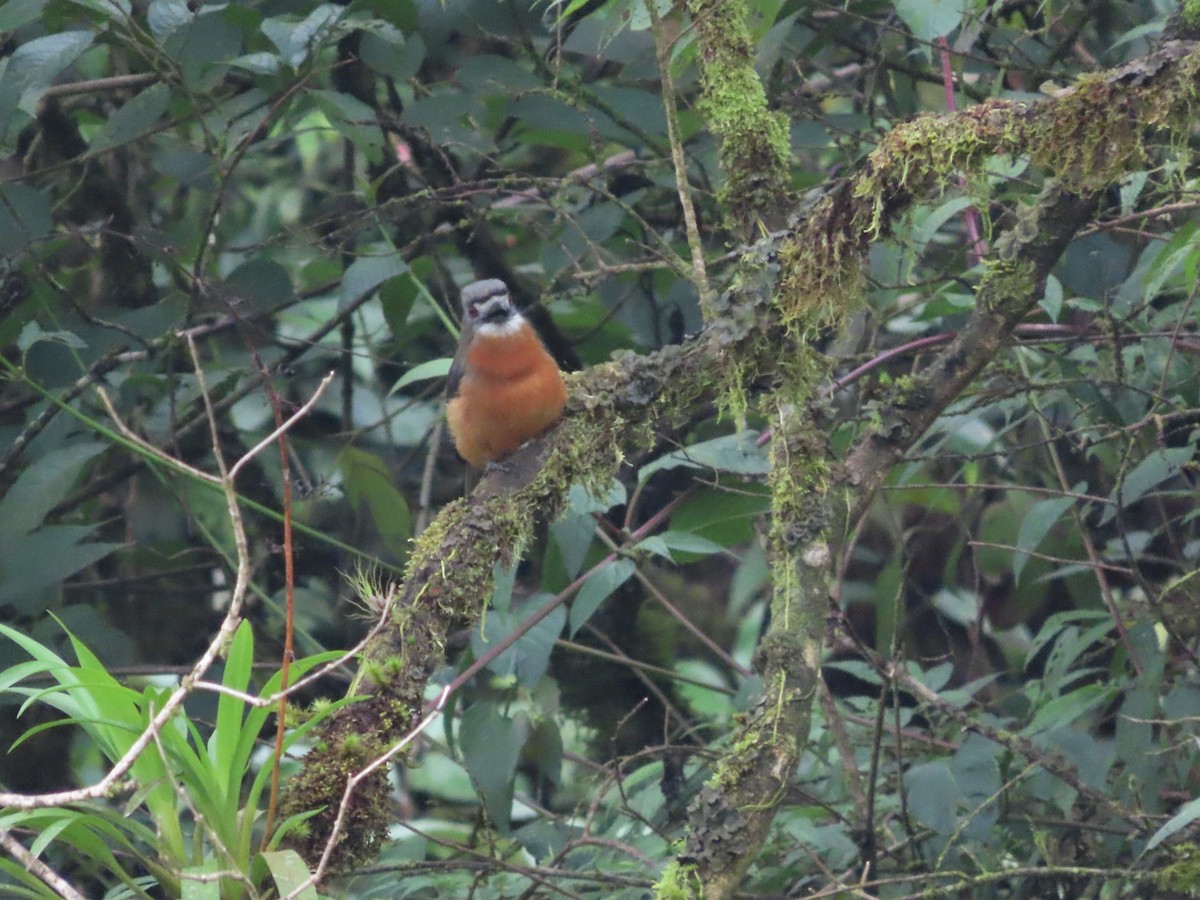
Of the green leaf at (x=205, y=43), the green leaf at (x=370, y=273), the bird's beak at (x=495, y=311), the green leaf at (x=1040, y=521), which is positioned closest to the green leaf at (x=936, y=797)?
the green leaf at (x=1040, y=521)

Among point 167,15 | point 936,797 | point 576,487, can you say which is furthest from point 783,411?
point 167,15

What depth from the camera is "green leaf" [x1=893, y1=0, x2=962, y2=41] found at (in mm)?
2980

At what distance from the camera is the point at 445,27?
13.6ft

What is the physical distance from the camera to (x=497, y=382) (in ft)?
13.2

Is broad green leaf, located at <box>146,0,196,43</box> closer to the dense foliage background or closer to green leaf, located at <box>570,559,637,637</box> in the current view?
the dense foliage background

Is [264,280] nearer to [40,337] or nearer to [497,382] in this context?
[40,337]

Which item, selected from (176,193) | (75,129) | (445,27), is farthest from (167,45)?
(176,193)

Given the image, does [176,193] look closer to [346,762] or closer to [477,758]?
[477,758]

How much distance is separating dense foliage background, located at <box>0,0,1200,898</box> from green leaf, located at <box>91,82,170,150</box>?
0.01 metres

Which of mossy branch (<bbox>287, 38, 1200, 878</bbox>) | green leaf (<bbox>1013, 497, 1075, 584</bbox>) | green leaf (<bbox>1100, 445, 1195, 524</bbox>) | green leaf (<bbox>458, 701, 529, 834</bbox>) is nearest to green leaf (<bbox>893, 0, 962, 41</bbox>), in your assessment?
mossy branch (<bbox>287, 38, 1200, 878</bbox>)

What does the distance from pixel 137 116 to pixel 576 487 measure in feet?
6.14

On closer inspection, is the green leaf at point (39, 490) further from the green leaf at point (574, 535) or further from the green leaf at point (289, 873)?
the green leaf at point (289, 873)

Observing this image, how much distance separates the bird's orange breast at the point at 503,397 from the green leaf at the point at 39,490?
44.4 inches

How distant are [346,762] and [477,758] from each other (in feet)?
3.83
